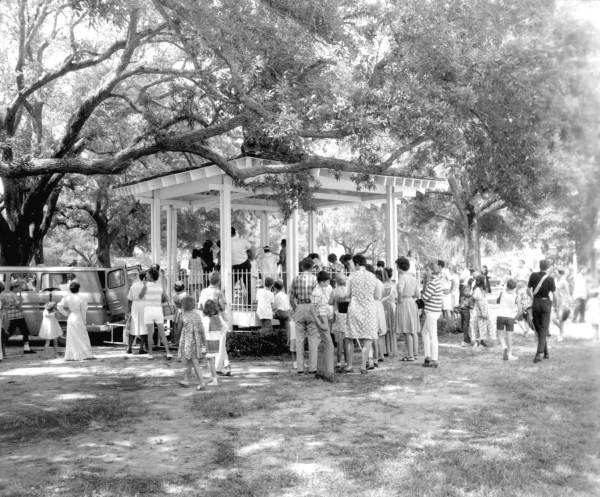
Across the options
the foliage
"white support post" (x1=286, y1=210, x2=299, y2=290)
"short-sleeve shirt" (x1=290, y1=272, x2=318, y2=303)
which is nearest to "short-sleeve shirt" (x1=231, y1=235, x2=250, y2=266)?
"white support post" (x1=286, y1=210, x2=299, y2=290)

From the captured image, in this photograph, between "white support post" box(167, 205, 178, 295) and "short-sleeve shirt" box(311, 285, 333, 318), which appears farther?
"white support post" box(167, 205, 178, 295)

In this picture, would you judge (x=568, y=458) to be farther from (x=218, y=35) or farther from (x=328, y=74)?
(x=328, y=74)

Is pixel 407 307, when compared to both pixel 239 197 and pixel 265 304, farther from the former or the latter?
pixel 239 197

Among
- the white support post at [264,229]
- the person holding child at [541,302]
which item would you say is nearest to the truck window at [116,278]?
the white support post at [264,229]

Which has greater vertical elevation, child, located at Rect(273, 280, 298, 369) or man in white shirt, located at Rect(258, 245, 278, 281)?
man in white shirt, located at Rect(258, 245, 278, 281)

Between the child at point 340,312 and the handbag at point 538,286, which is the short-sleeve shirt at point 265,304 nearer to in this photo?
the child at point 340,312

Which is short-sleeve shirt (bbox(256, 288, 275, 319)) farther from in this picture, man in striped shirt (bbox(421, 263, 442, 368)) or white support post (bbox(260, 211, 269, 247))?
white support post (bbox(260, 211, 269, 247))

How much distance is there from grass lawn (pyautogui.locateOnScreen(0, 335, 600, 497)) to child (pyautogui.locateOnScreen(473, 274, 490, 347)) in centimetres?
256

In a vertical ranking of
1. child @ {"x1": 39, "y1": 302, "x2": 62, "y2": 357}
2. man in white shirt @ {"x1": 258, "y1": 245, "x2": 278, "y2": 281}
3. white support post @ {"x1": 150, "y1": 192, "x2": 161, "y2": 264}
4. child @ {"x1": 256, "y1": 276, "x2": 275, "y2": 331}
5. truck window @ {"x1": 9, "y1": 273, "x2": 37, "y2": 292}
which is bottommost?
child @ {"x1": 39, "y1": 302, "x2": 62, "y2": 357}

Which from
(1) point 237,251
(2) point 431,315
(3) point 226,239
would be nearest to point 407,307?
(2) point 431,315

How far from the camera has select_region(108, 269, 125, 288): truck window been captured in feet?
50.9

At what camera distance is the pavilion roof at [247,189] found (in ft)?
46.5

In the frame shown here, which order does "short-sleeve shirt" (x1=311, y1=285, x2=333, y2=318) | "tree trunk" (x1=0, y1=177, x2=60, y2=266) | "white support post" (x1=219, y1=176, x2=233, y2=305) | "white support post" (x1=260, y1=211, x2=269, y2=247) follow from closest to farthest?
"short-sleeve shirt" (x1=311, y1=285, x2=333, y2=318), "white support post" (x1=219, y1=176, x2=233, y2=305), "white support post" (x1=260, y1=211, x2=269, y2=247), "tree trunk" (x1=0, y1=177, x2=60, y2=266)

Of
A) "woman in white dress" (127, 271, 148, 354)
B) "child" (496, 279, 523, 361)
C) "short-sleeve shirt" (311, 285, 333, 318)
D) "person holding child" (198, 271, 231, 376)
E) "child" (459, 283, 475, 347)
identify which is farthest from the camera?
"child" (459, 283, 475, 347)
